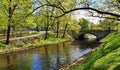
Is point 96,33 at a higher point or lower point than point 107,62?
lower

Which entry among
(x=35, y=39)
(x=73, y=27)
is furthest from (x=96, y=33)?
(x=35, y=39)

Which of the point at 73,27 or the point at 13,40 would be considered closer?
the point at 13,40

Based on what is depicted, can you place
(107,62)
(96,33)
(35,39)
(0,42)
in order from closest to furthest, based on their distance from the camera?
1. (107,62)
2. (0,42)
3. (35,39)
4. (96,33)

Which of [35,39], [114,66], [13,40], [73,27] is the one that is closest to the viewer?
[114,66]

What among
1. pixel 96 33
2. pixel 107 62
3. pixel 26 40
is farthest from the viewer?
pixel 96 33

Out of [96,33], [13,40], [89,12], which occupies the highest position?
[89,12]

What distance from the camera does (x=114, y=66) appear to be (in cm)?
1905

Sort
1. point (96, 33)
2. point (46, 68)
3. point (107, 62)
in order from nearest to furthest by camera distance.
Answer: point (107, 62) < point (46, 68) < point (96, 33)

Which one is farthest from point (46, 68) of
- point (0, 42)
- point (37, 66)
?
point (0, 42)

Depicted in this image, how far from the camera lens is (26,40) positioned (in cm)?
7544

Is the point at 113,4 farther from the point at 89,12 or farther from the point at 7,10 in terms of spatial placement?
the point at 7,10

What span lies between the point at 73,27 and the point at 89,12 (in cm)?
9760

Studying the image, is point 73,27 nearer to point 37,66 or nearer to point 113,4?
point 37,66

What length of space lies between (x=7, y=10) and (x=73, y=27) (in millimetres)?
59173
